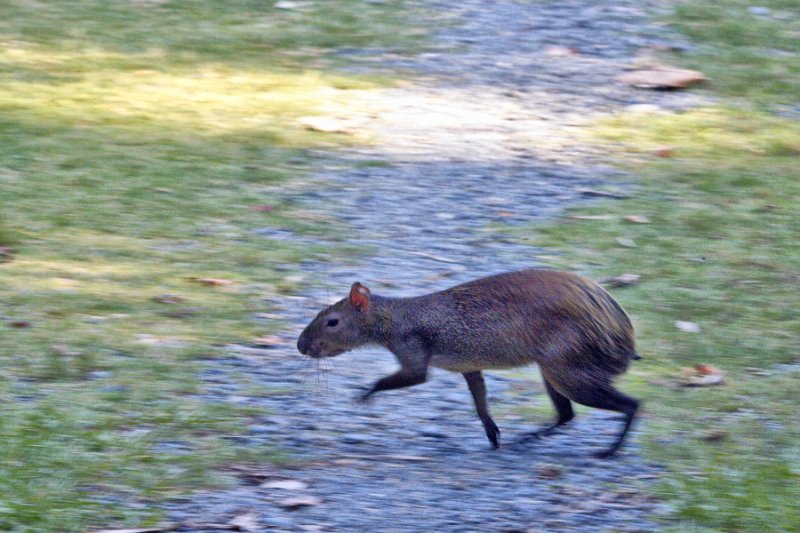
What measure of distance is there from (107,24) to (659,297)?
6.97 m

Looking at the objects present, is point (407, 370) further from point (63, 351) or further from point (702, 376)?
point (63, 351)

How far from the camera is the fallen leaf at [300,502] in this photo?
4289 millimetres

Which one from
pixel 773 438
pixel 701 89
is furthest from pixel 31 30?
pixel 773 438

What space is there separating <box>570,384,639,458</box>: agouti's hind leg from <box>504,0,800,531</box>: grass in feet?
0.65

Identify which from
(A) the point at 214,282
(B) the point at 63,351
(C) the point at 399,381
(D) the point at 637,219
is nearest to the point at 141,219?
(A) the point at 214,282

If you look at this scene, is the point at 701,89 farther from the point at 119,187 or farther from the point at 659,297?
the point at 119,187

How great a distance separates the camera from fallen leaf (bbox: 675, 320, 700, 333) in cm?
633

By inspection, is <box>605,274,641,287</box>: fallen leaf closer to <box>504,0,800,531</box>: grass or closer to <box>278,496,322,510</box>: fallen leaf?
<box>504,0,800,531</box>: grass

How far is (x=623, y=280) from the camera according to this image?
274 inches

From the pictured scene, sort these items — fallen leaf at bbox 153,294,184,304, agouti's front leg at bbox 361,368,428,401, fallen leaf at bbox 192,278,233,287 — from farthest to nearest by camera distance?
1. fallen leaf at bbox 192,278,233,287
2. fallen leaf at bbox 153,294,184,304
3. agouti's front leg at bbox 361,368,428,401

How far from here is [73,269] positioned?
6914 mm

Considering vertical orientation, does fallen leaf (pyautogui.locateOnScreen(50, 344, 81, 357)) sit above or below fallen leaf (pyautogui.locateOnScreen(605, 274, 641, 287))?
above

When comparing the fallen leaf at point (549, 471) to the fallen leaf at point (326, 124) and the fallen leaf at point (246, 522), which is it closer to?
the fallen leaf at point (246, 522)

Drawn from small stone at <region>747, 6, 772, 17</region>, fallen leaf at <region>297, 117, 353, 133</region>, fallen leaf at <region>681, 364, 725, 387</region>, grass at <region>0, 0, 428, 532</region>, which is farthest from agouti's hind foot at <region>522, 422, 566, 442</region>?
small stone at <region>747, 6, 772, 17</region>
